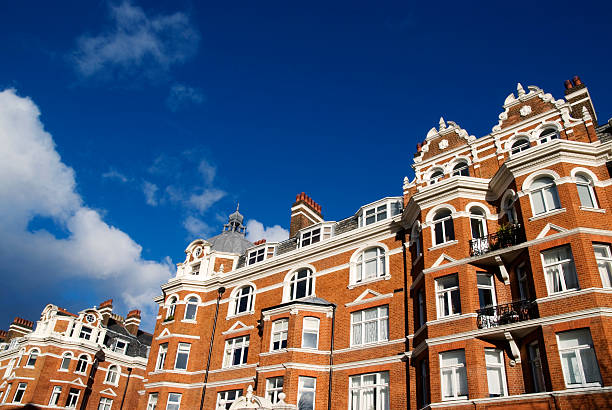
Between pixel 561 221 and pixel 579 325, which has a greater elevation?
pixel 561 221

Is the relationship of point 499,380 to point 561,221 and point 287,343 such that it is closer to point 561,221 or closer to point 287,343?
point 561,221

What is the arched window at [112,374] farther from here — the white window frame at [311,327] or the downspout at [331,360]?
the downspout at [331,360]

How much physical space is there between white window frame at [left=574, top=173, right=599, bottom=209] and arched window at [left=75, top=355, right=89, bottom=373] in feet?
130

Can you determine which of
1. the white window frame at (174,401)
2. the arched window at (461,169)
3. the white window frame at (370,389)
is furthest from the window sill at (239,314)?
the arched window at (461,169)

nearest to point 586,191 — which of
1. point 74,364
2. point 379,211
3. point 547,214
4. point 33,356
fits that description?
point 547,214

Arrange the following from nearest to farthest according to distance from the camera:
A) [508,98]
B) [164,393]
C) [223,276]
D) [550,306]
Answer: [550,306] → [508,98] → [164,393] → [223,276]

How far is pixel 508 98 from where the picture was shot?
78.6 feet

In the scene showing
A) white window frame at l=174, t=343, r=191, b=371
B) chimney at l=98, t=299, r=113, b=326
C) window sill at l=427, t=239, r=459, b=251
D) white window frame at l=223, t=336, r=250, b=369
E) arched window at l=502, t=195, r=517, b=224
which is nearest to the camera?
arched window at l=502, t=195, r=517, b=224

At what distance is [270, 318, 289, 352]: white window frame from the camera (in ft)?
82.8

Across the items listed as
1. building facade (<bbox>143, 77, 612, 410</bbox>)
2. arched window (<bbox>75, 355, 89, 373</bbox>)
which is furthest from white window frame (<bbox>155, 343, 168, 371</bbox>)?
arched window (<bbox>75, 355, 89, 373</bbox>)

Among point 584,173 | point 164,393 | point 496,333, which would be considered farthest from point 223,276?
point 584,173

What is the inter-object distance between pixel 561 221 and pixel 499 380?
19.9 ft

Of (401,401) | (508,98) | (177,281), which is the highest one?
(508,98)

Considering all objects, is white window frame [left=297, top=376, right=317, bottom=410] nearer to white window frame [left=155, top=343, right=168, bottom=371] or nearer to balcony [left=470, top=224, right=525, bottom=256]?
balcony [left=470, top=224, right=525, bottom=256]
